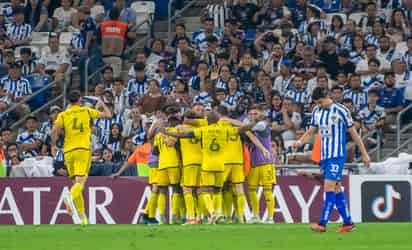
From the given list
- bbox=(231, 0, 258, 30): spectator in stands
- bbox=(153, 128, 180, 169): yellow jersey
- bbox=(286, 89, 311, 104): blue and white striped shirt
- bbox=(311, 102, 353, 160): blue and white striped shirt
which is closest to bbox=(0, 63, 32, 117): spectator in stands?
bbox=(231, 0, 258, 30): spectator in stands

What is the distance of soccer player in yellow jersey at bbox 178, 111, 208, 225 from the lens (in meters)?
25.5

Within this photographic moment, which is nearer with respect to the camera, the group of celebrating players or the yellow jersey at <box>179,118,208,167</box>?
the group of celebrating players

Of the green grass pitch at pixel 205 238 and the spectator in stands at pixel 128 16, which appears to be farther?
the spectator in stands at pixel 128 16

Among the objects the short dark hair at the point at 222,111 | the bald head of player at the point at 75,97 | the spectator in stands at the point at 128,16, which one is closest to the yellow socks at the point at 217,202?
the short dark hair at the point at 222,111

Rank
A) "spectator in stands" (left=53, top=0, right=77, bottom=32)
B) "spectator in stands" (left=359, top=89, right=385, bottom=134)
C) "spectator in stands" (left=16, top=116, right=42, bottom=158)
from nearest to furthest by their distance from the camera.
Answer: "spectator in stands" (left=359, top=89, right=385, bottom=134), "spectator in stands" (left=16, top=116, right=42, bottom=158), "spectator in stands" (left=53, top=0, right=77, bottom=32)

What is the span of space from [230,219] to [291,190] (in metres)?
2.41

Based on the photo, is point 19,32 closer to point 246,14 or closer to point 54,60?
point 54,60

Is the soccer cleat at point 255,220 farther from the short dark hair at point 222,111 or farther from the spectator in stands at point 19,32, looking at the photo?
the spectator in stands at point 19,32

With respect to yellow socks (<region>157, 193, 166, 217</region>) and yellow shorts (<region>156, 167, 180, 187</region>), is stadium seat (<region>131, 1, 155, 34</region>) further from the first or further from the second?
yellow shorts (<region>156, 167, 180, 187</region>)

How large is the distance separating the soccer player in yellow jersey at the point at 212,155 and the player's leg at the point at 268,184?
97 centimetres

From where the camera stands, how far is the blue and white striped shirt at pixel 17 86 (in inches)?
1340

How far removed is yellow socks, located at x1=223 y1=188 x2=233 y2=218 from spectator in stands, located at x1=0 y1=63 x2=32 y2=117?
849cm

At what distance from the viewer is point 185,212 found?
86.7 ft

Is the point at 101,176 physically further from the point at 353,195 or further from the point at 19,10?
the point at 19,10
